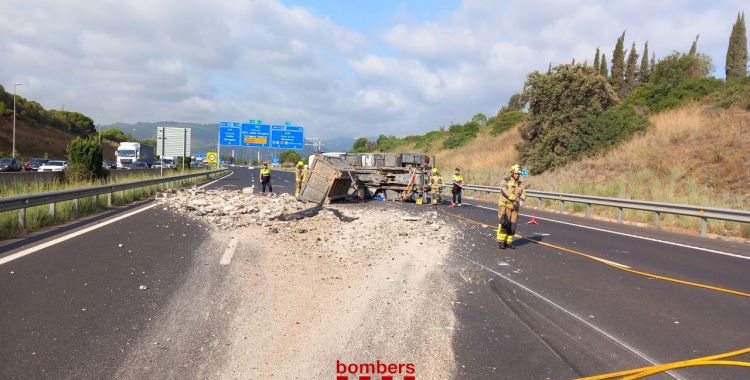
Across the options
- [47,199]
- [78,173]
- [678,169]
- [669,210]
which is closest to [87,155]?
[78,173]

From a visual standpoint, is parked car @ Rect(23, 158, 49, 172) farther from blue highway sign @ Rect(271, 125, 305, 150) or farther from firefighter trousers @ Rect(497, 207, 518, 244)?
firefighter trousers @ Rect(497, 207, 518, 244)

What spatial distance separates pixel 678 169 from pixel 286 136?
33.1 m

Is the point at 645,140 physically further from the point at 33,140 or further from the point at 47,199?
the point at 33,140

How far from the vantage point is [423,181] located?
24109 mm

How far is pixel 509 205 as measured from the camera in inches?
415

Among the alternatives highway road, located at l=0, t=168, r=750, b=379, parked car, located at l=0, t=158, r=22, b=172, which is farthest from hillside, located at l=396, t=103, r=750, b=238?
parked car, located at l=0, t=158, r=22, b=172

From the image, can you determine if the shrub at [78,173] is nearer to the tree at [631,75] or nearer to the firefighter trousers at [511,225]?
the firefighter trousers at [511,225]

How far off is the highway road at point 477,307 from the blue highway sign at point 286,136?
1490 inches

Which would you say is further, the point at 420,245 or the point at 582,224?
the point at 582,224

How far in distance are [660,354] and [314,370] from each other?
121 inches

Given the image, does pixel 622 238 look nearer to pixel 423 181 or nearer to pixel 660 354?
pixel 660 354

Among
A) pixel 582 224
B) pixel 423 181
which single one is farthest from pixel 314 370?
pixel 423 181

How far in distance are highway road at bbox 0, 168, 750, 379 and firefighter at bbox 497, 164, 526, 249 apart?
41 cm

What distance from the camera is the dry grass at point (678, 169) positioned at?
62.8 feet
